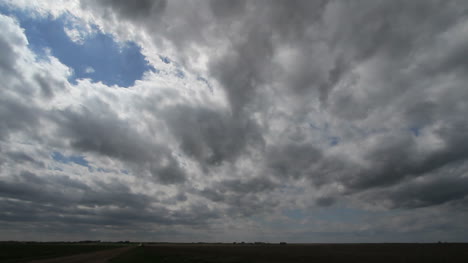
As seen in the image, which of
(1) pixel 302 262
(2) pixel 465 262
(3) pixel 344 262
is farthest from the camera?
(1) pixel 302 262

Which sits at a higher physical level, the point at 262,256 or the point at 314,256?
the point at 314,256

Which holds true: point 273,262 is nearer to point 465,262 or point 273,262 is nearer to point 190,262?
point 190,262

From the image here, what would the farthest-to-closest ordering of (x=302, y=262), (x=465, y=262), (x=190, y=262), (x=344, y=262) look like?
(x=190, y=262) → (x=302, y=262) → (x=344, y=262) → (x=465, y=262)

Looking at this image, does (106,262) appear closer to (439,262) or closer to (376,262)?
(376,262)

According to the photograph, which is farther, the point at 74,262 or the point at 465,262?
the point at 74,262

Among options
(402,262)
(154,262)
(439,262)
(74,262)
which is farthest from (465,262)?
(74,262)

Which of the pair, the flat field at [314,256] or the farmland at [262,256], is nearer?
the flat field at [314,256]

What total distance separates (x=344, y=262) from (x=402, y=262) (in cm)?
1072

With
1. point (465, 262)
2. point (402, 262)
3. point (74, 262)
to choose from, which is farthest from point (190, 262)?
point (465, 262)

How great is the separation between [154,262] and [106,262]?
12344 millimetres

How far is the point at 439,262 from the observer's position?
50312mm

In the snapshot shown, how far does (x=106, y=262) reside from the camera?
214 feet

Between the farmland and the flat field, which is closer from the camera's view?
the flat field

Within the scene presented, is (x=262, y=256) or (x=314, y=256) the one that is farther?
(x=262, y=256)
